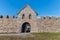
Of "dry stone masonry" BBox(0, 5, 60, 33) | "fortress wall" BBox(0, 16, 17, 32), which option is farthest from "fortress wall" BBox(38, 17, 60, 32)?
"fortress wall" BBox(0, 16, 17, 32)

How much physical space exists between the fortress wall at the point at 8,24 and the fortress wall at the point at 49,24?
7.16 m

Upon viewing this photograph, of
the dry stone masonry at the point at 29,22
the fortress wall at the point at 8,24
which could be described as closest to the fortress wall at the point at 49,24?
the dry stone masonry at the point at 29,22

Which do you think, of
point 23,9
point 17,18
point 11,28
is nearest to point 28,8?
→ point 23,9

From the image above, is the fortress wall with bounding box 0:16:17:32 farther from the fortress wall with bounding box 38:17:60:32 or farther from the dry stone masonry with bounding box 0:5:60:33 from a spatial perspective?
the fortress wall with bounding box 38:17:60:32

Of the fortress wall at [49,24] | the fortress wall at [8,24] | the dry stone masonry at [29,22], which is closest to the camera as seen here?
the fortress wall at [49,24]

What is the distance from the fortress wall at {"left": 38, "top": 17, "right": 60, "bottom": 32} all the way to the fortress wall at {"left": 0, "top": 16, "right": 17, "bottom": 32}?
716 cm

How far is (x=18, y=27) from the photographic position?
141 ft

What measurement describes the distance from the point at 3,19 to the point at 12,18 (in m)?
2.57

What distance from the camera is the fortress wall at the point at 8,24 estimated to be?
42938mm

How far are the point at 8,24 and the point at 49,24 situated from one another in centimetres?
1129

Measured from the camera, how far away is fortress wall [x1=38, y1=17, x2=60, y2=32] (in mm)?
41728

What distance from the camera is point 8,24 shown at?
43281mm

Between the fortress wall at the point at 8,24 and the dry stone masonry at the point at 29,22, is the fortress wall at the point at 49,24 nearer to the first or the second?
the dry stone masonry at the point at 29,22

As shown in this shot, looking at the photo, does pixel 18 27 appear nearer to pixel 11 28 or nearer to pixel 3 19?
pixel 11 28
